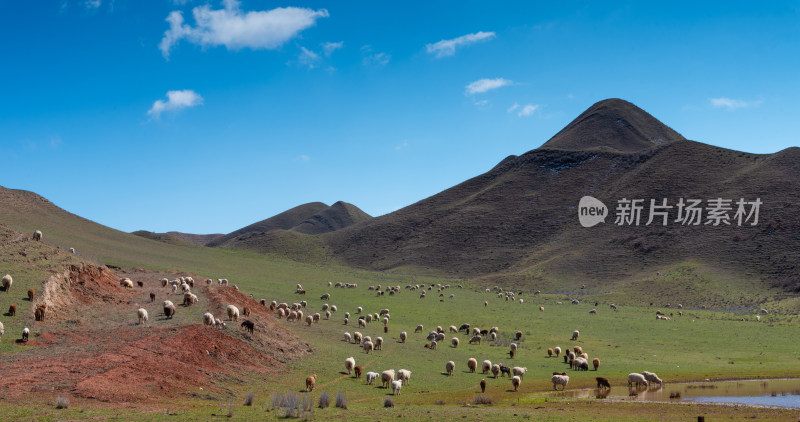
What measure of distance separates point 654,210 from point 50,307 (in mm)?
118470

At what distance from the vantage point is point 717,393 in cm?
2719

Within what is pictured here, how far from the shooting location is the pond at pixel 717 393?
82.3 feet

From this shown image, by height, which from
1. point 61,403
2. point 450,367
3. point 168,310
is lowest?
point 450,367

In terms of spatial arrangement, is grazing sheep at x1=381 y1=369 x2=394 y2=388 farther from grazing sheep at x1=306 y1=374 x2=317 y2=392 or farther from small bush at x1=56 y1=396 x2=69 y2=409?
small bush at x1=56 y1=396 x2=69 y2=409

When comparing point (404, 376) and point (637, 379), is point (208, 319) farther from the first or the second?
point (637, 379)

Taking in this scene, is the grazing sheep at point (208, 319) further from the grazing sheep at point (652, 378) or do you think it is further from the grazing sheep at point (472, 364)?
the grazing sheep at point (652, 378)

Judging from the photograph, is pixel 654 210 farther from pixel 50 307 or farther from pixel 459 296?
pixel 50 307

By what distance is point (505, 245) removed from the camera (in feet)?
436
